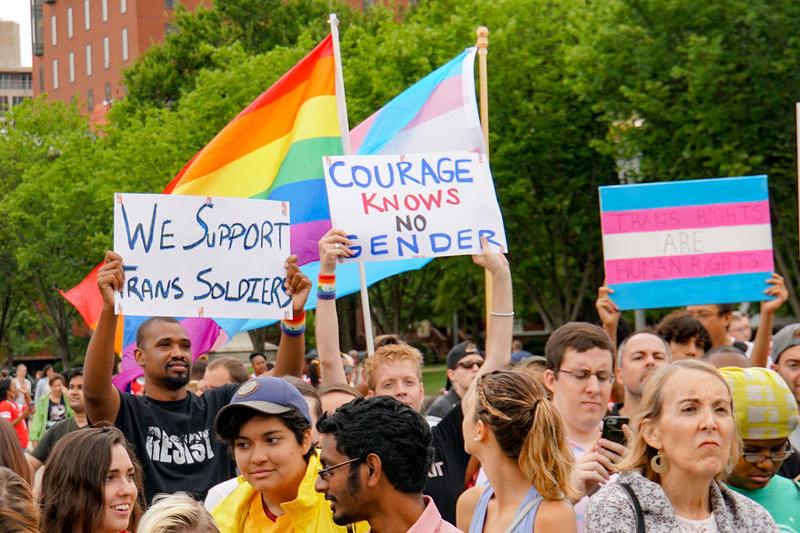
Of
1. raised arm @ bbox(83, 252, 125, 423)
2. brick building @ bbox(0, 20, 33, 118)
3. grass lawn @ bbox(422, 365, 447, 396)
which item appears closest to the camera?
raised arm @ bbox(83, 252, 125, 423)

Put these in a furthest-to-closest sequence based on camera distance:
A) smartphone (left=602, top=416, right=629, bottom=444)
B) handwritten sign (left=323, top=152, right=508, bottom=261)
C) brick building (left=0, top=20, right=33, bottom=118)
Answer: brick building (left=0, top=20, right=33, bottom=118)
handwritten sign (left=323, top=152, right=508, bottom=261)
smartphone (left=602, top=416, right=629, bottom=444)

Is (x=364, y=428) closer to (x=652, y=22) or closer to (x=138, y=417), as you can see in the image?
Result: (x=138, y=417)

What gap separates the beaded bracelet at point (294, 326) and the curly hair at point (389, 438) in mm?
2779

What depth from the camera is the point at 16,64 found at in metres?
156

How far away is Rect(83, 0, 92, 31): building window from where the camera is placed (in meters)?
92.0

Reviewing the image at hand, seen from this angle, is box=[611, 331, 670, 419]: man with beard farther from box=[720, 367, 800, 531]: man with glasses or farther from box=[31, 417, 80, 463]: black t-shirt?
box=[31, 417, 80, 463]: black t-shirt

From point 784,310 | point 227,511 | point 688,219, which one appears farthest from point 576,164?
point 227,511

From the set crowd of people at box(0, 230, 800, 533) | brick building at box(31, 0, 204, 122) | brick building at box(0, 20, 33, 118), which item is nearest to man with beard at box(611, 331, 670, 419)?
crowd of people at box(0, 230, 800, 533)

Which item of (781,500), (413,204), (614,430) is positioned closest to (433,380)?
(413,204)

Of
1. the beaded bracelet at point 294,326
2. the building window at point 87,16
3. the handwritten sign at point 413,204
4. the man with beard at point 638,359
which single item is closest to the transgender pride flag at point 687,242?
the handwritten sign at point 413,204

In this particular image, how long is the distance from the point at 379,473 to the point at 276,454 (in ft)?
2.84

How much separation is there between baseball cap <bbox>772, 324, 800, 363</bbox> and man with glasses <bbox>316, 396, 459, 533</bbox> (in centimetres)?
377

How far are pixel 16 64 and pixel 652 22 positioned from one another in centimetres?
13811

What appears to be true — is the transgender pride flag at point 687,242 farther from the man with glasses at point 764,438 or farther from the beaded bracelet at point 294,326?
the man with glasses at point 764,438
